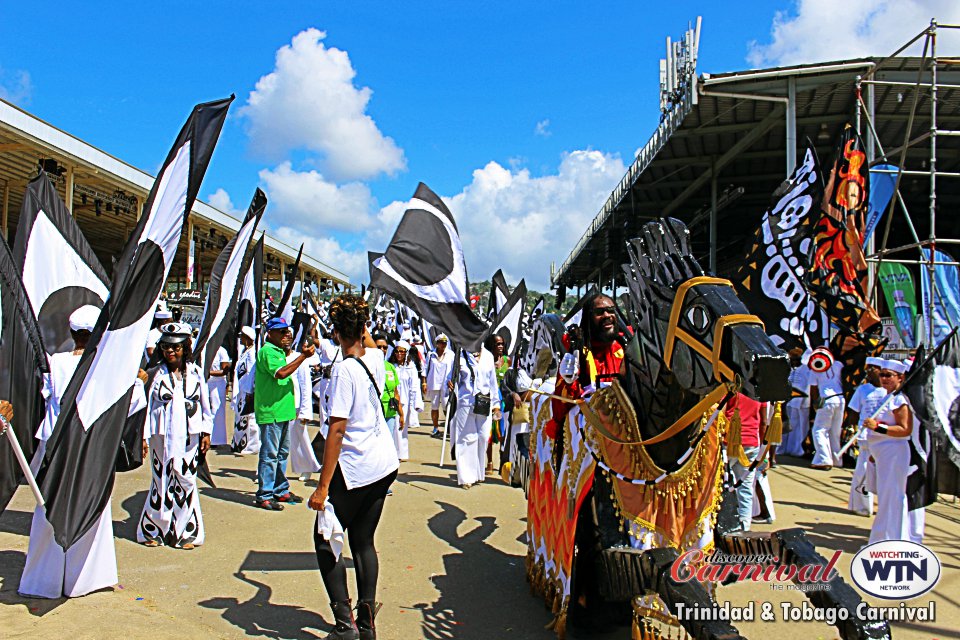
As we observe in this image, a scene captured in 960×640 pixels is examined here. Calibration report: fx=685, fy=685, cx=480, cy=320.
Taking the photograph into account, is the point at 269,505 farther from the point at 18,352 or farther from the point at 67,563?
the point at 18,352

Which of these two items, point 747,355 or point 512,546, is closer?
point 747,355

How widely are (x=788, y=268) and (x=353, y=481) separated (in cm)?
440

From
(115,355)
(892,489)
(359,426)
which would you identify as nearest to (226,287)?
(115,355)

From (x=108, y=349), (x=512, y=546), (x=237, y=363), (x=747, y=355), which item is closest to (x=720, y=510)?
(x=747, y=355)

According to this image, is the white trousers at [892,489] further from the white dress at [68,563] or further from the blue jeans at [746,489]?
the white dress at [68,563]

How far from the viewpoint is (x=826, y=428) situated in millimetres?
10969

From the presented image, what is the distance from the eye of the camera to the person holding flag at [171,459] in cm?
579

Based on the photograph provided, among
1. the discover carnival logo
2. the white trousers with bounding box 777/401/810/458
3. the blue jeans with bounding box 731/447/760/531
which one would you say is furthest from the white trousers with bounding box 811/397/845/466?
the discover carnival logo

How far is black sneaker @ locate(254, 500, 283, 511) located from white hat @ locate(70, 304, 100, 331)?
2788 mm

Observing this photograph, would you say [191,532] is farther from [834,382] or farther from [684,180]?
[684,180]

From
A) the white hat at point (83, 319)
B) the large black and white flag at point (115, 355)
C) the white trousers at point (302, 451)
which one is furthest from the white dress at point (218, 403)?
the large black and white flag at point (115, 355)

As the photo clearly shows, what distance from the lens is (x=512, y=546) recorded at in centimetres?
614

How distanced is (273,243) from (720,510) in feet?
110

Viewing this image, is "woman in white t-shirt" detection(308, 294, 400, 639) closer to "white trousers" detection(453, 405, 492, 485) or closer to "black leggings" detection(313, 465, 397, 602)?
"black leggings" detection(313, 465, 397, 602)
